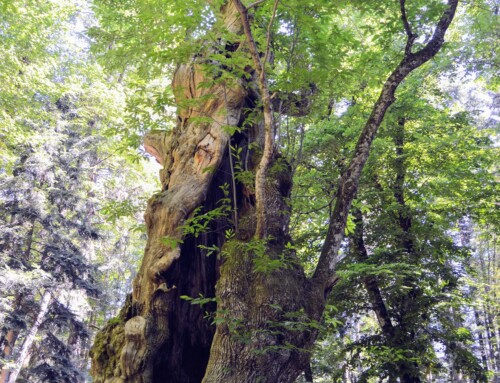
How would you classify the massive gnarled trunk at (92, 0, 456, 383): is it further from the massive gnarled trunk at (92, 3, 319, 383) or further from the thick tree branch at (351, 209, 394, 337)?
the thick tree branch at (351, 209, 394, 337)

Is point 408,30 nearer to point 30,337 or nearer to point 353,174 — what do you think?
point 353,174

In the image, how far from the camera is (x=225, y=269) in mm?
3713

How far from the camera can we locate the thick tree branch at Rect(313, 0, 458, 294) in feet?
12.4

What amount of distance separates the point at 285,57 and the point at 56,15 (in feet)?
27.7

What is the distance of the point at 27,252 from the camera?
11180mm

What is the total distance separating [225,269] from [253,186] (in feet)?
3.97

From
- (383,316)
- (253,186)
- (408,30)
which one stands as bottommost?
(383,316)

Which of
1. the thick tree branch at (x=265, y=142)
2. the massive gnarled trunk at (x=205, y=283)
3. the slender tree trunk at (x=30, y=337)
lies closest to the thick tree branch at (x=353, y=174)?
the massive gnarled trunk at (x=205, y=283)

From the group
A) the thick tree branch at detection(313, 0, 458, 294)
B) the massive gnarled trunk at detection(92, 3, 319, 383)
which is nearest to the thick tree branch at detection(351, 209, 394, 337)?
the thick tree branch at detection(313, 0, 458, 294)

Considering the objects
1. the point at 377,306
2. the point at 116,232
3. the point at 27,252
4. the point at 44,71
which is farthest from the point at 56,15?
the point at 377,306

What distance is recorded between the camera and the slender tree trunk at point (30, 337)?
9.52 m

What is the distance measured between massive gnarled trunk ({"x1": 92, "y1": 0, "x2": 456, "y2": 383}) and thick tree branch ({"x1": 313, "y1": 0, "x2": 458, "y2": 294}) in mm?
11

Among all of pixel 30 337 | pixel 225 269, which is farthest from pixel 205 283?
pixel 30 337

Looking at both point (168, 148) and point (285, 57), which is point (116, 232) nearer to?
point (168, 148)
